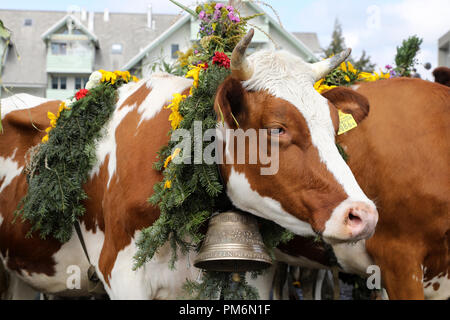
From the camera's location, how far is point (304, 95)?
9.77 feet

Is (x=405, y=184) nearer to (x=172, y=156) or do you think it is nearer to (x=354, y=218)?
(x=354, y=218)

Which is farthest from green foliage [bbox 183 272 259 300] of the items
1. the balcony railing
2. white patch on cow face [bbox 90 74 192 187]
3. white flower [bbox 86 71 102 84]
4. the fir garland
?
the balcony railing

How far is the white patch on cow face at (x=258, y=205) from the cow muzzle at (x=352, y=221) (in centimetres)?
22

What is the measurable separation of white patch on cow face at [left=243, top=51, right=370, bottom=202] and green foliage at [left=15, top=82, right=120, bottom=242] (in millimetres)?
1393

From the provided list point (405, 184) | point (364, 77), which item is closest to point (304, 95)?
point (405, 184)

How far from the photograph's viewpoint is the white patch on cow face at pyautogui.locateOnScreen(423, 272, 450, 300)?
4102 mm

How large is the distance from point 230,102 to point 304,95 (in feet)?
1.40

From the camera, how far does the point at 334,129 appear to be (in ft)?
10.1

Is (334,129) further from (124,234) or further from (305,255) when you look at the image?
(305,255)

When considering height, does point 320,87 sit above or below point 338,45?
below

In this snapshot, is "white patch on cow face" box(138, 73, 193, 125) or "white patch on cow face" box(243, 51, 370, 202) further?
"white patch on cow face" box(138, 73, 193, 125)

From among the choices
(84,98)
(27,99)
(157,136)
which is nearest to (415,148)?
(157,136)

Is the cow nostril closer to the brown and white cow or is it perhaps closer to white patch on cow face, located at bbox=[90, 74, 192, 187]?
the brown and white cow

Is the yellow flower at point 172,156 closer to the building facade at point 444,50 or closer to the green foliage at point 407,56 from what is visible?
the green foliage at point 407,56
